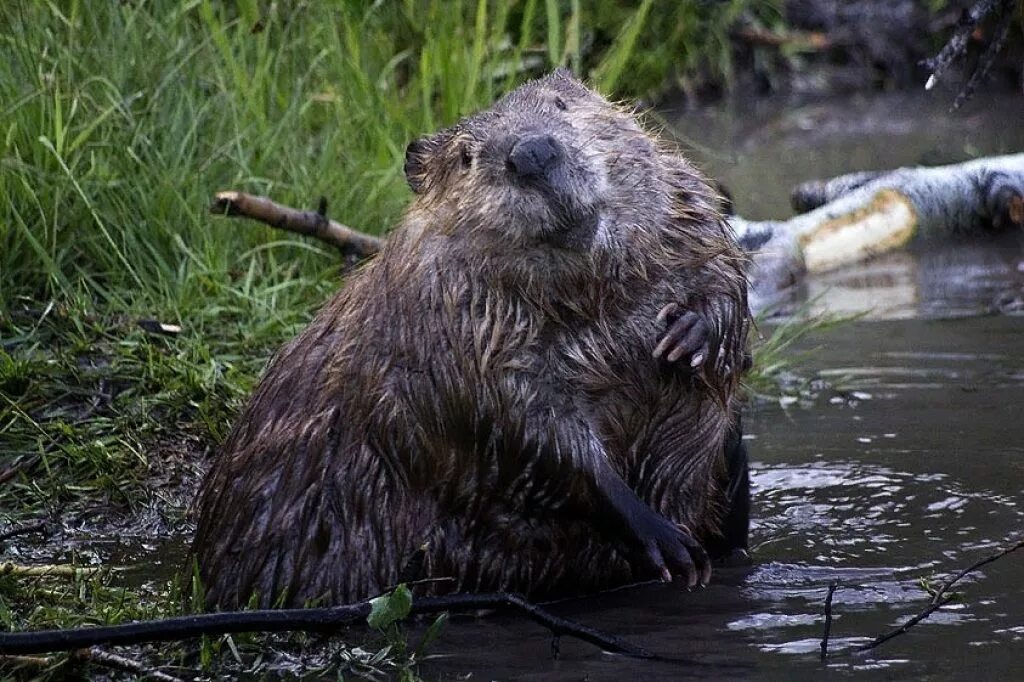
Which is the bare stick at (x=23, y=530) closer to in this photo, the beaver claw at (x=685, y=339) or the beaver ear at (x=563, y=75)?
the beaver claw at (x=685, y=339)

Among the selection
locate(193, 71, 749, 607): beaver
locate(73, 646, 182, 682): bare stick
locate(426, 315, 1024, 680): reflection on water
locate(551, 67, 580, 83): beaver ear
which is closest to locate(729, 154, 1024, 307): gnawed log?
locate(426, 315, 1024, 680): reflection on water

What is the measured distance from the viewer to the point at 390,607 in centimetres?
258

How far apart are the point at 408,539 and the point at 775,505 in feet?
3.02

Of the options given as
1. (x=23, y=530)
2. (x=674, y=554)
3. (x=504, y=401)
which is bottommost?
(x=674, y=554)

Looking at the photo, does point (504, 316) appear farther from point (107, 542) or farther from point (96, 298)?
point (96, 298)

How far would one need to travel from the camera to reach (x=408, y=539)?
303 cm

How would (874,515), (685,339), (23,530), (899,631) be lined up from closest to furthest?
(899,631), (685,339), (23,530), (874,515)

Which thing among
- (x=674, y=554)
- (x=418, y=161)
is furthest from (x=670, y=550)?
(x=418, y=161)

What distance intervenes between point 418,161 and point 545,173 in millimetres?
628

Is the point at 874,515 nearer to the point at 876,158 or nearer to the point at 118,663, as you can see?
the point at 118,663

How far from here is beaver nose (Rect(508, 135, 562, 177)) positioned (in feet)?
8.96

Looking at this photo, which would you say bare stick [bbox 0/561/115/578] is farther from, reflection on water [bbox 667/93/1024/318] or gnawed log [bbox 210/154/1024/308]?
gnawed log [bbox 210/154/1024/308]

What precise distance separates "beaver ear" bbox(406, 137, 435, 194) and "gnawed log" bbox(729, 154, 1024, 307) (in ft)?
8.33

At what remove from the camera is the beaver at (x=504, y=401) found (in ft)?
9.62
